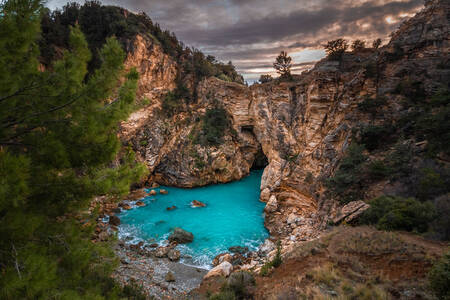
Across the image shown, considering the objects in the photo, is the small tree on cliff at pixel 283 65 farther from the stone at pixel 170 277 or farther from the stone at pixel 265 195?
the stone at pixel 170 277

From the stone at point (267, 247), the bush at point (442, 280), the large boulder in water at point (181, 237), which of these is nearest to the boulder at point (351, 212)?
the stone at point (267, 247)

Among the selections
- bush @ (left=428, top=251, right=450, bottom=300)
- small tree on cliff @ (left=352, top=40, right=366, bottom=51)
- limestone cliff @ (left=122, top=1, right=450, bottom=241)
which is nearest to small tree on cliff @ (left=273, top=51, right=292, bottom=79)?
limestone cliff @ (left=122, top=1, right=450, bottom=241)

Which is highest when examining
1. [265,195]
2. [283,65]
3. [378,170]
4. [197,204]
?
[283,65]

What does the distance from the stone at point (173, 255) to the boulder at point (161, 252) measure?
0.71 ft

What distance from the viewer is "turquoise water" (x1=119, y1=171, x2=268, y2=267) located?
11789mm

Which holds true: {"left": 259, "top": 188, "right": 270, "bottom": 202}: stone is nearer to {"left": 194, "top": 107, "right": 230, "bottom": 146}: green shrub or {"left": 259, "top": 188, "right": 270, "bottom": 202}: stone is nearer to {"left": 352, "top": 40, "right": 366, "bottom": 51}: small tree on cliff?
{"left": 194, "top": 107, "right": 230, "bottom": 146}: green shrub

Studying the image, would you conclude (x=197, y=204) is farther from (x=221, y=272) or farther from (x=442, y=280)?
(x=442, y=280)

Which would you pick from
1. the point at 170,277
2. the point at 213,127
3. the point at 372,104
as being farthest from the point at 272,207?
the point at 213,127

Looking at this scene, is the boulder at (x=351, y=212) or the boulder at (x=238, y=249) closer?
the boulder at (x=351, y=212)

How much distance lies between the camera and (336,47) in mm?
18156

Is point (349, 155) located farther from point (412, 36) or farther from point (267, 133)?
point (267, 133)

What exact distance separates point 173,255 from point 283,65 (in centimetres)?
2076

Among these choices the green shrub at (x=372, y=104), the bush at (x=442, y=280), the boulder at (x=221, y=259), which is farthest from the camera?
the green shrub at (x=372, y=104)

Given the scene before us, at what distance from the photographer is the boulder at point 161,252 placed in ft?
34.2
